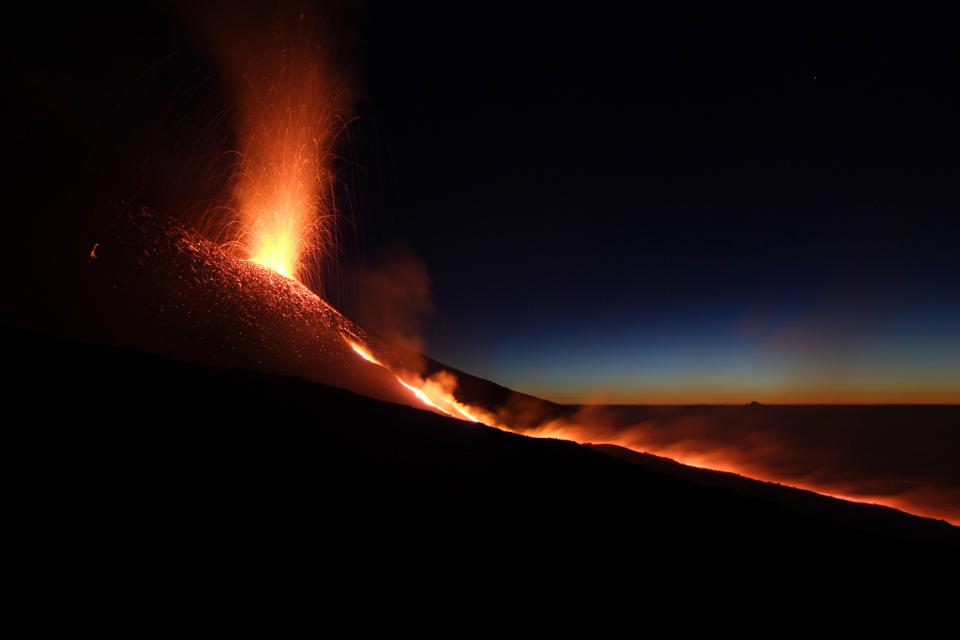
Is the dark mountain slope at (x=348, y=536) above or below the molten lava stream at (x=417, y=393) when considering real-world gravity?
below

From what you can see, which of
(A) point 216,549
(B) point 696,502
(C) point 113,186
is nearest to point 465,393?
(C) point 113,186

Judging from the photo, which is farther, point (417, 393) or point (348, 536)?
point (417, 393)

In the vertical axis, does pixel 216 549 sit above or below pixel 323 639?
above

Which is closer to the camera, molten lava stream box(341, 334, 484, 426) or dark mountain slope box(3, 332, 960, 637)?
dark mountain slope box(3, 332, 960, 637)

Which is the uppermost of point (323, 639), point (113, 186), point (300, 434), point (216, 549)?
point (113, 186)

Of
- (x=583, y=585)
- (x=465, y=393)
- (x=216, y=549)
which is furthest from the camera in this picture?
(x=465, y=393)

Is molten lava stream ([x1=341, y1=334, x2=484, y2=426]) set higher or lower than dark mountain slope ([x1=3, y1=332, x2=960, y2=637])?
higher

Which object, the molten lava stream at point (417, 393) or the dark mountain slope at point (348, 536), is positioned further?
the molten lava stream at point (417, 393)

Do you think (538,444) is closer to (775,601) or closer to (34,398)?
(775,601)

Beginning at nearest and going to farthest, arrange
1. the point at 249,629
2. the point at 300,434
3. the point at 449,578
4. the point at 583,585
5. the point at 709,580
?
the point at 249,629, the point at 449,578, the point at 583,585, the point at 709,580, the point at 300,434

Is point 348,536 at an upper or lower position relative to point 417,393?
lower

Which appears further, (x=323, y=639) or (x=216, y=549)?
(x=216, y=549)
